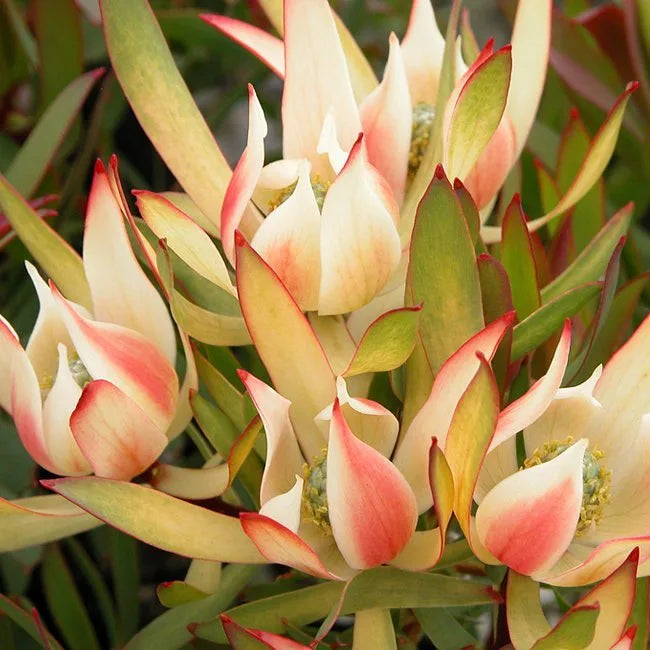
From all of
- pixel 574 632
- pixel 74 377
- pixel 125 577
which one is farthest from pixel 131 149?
pixel 574 632

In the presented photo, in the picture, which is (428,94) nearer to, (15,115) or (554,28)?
(554,28)

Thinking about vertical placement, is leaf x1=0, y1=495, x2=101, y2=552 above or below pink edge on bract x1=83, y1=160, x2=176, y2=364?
below

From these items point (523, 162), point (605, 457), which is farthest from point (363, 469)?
point (523, 162)

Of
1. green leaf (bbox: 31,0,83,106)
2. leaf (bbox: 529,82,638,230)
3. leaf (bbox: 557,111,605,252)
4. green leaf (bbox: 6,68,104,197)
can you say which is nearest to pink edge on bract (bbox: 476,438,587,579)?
leaf (bbox: 529,82,638,230)

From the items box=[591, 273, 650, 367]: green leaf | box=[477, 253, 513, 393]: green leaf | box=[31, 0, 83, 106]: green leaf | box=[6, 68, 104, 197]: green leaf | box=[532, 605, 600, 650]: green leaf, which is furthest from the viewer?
box=[31, 0, 83, 106]: green leaf

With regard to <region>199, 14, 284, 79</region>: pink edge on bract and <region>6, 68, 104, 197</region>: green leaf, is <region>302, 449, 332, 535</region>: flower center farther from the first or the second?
<region>6, 68, 104, 197</region>: green leaf

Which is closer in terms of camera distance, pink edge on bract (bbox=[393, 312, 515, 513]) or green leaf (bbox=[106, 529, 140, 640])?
pink edge on bract (bbox=[393, 312, 515, 513])

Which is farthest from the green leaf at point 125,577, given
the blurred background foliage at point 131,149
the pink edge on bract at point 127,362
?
the pink edge on bract at point 127,362

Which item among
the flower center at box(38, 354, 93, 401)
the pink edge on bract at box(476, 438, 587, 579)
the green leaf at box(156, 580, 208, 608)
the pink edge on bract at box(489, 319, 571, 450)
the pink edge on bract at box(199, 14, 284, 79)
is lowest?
the green leaf at box(156, 580, 208, 608)
